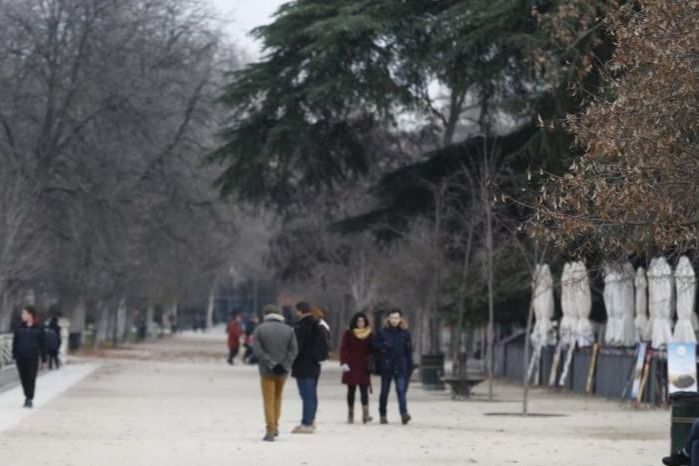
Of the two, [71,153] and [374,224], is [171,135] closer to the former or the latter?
[71,153]

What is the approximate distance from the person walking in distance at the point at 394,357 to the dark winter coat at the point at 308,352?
2.21 m

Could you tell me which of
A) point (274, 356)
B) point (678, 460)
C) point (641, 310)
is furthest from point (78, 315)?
point (678, 460)

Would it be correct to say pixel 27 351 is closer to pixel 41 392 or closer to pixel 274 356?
pixel 41 392

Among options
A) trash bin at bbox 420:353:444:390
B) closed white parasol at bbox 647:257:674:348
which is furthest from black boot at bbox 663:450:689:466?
trash bin at bbox 420:353:444:390

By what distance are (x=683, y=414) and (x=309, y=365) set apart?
7768mm

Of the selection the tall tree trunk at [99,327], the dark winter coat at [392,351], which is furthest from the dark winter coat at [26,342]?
the tall tree trunk at [99,327]

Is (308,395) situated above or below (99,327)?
below

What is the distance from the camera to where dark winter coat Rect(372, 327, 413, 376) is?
85.5 feet

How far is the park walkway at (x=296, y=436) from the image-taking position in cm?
1970

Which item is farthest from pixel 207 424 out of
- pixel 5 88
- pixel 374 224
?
pixel 5 88

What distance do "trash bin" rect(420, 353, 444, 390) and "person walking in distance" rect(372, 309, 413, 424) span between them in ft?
42.8

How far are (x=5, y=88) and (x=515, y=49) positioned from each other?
67.8ft

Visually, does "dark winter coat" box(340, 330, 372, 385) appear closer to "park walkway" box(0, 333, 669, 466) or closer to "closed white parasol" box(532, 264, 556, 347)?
"park walkway" box(0, 333, 669, 466)

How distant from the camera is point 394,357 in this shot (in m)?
26.2
